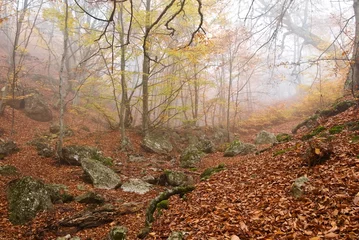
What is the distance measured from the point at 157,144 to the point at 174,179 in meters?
4.84

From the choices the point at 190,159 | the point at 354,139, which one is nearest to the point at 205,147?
the point at 190,159

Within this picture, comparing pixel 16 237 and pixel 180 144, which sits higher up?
pixel 180 144

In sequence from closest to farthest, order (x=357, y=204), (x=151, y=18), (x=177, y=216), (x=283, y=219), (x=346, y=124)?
(x=357, y=204), (x=283, y=219), (x=177, y=216), (x=346, y=124), (x=151, y=18)

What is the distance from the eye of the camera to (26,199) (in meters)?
5.96

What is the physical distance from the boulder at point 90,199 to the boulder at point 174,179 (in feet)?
6.96

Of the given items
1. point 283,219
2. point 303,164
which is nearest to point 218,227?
point 283,219

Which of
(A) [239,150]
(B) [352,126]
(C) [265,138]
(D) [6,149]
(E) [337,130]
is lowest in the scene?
(A) [239,150]

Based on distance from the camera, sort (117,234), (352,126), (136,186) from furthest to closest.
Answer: (136,186), (352,126), (117,234)

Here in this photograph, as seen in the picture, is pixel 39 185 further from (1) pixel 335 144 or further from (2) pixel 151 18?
(2) pixel 151 18

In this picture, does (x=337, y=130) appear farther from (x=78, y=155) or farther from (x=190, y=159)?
(x=78, y=155)

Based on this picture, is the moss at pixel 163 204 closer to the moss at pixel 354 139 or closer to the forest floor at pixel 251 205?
the forest floor at pixel 251 205

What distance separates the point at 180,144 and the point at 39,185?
812cm

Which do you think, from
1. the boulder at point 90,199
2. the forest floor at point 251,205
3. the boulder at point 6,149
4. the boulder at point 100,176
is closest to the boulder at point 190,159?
the forest floor at point 251,205

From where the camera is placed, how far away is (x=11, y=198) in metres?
5.93
